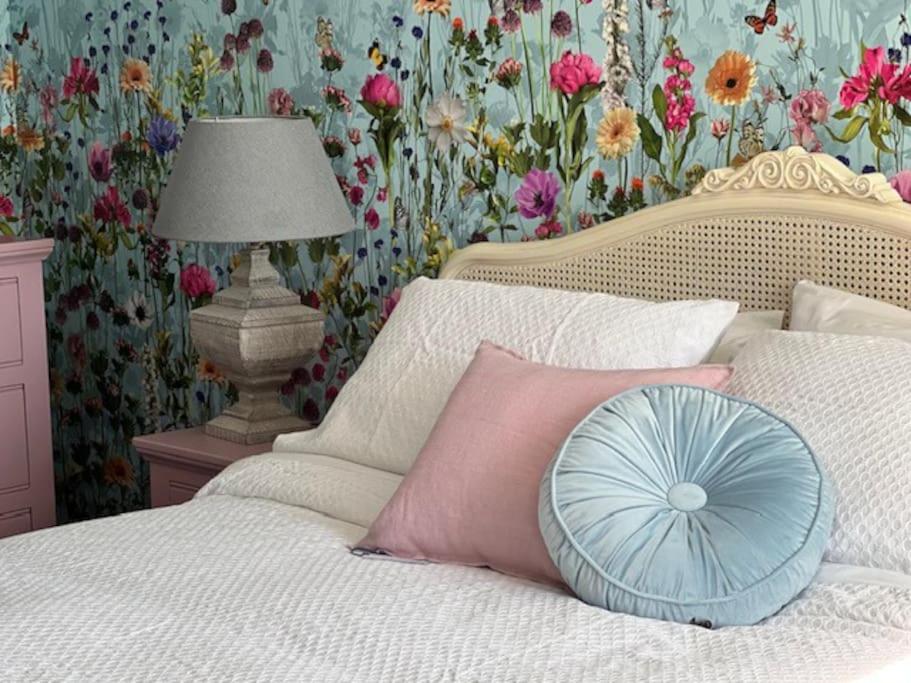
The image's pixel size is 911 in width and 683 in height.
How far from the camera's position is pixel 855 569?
6.30ft

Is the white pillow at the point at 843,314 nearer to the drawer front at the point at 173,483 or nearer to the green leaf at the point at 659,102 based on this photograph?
the green leaf at the point at 659,102

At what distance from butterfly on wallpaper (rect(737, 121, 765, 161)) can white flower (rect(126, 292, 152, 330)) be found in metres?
1.83

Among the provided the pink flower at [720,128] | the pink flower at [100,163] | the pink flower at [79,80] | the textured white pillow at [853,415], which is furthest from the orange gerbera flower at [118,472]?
the textured white pillow at [853,415]

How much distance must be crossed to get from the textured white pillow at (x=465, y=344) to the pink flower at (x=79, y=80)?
1.61 meters

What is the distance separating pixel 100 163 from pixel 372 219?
98 centimetres

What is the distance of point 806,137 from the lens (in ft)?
8.51

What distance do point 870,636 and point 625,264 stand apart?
1.14m

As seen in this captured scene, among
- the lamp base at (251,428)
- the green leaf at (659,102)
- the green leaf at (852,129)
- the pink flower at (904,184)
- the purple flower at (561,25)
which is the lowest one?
the lamp base at (251,428)

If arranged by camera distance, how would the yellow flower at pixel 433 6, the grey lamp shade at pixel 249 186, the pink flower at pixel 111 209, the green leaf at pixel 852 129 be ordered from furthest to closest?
the pink flower at pixel 111 209 < the yellow flower at pixel 433 6 < the grey lamp shade at pixel 249 186 < the green leaf at pixel 852 129

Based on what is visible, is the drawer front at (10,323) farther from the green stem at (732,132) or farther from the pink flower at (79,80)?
the green stem at (732,132)

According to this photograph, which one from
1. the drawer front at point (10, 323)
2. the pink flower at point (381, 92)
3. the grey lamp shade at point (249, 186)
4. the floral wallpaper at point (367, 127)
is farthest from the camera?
the drawer front at point (10, 323)

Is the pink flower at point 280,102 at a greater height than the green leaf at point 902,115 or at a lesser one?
greater

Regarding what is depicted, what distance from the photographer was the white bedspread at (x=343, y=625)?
168 cm

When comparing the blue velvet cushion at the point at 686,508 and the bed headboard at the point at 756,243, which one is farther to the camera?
the bed headboard at the point at 756,243
